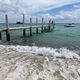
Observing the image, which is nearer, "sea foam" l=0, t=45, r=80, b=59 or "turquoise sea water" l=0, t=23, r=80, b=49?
"sea foam" l=0, t=45, r=80, b=59

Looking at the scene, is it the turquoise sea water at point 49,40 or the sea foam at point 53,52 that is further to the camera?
the turquoise sea water at point 49,40

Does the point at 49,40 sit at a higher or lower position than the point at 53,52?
lower

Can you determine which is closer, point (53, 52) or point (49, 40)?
point (53, 52)

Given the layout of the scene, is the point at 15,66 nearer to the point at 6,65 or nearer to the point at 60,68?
the point at 6,65

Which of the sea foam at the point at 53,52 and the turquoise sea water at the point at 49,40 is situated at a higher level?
the sea foam at the point at 53,52

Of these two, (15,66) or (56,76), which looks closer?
(56,76)

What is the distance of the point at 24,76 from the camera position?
19.2ft

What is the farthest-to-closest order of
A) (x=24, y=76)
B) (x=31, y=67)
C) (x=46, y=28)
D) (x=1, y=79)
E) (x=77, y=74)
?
(x=46, y=28) → (x=31, y=67) → (x=77, y=74) → (x=24, y=76) → (x=1, y=79)

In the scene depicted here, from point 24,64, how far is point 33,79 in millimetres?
1690

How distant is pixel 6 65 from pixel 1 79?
154cm

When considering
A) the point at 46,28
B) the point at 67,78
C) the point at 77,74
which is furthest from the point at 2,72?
the point at 46,28

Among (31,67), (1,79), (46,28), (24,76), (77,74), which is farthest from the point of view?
(46,28)

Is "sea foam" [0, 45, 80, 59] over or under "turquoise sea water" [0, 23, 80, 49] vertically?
over

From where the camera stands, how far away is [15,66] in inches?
272
